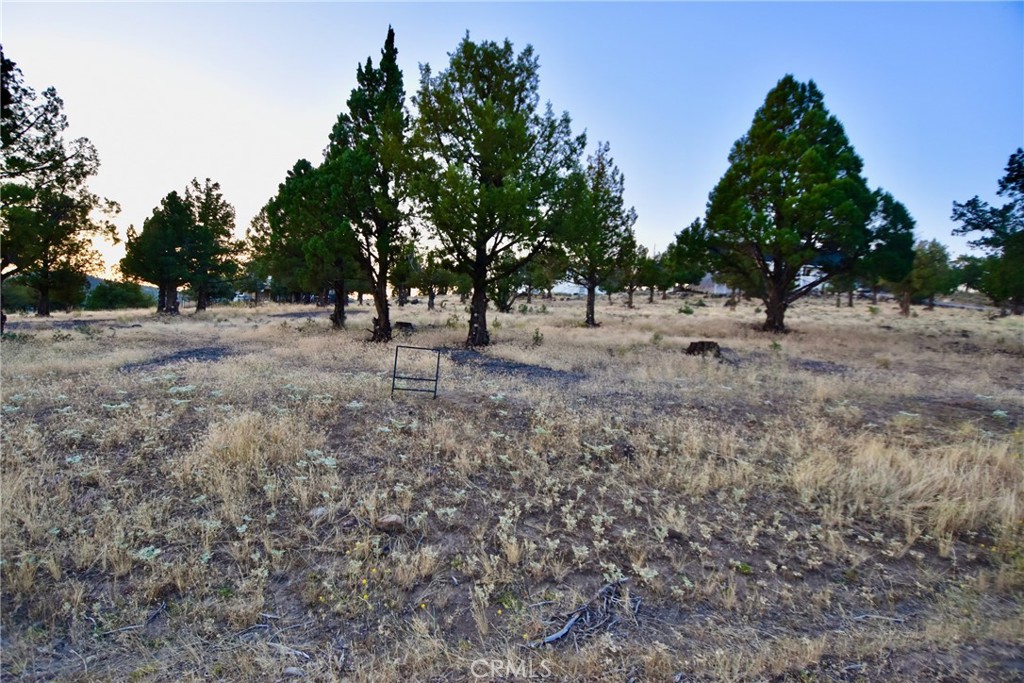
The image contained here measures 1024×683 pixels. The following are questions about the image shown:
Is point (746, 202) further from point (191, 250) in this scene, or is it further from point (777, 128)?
point (191, 250)

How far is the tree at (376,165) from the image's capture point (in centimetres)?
1688

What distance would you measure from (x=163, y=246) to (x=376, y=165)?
28443 millimetres

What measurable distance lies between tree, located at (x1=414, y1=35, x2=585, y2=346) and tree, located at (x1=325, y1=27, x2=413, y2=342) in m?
1.31

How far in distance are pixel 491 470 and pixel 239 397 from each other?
226 inches

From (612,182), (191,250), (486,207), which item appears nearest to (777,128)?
(612,182)

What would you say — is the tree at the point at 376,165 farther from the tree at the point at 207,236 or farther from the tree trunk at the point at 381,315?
the tree at the point at 207,236

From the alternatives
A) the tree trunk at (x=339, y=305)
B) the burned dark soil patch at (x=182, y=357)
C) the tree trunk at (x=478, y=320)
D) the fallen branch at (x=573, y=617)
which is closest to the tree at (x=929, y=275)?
the tree trunk at (x=478, y=320)

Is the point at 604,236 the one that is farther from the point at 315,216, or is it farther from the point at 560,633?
the point at 560,633

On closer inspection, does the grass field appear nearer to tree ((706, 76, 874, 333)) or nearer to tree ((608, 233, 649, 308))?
tree ((706, 76, 874, 333))

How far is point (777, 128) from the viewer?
24.9 metres

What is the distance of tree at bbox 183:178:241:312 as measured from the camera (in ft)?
121

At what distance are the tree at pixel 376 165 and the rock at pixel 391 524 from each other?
570 inches

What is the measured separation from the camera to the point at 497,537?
4461 millimetres

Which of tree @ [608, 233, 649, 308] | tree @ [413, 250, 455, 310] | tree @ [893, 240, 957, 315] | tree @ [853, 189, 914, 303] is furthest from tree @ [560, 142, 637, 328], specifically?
tree @ [893, 240, 957, 315]
